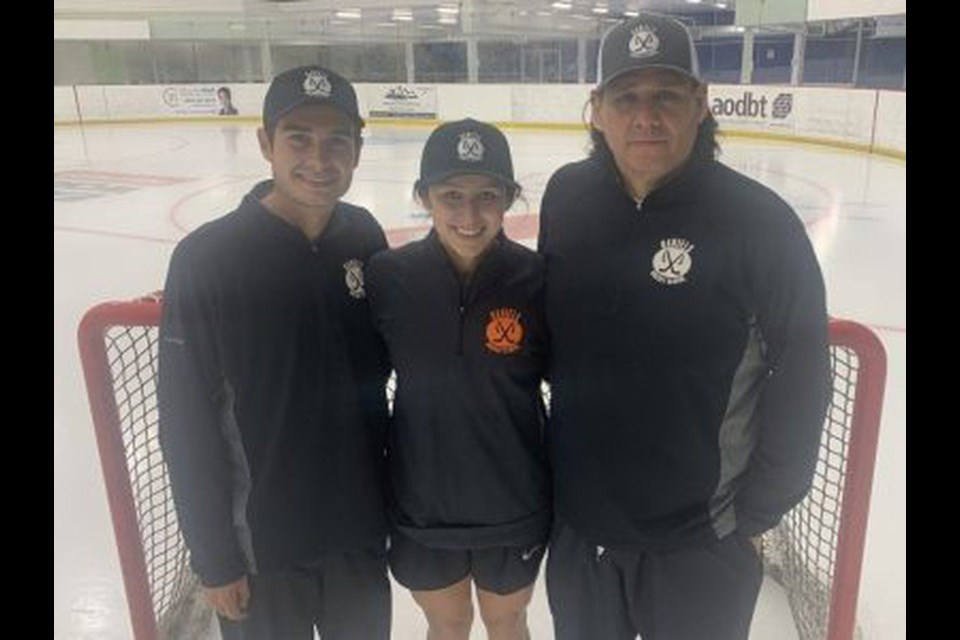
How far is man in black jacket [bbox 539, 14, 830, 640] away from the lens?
1270 millimetres

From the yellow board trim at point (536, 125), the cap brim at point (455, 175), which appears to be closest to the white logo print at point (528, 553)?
the cap brim at point (455, 175)

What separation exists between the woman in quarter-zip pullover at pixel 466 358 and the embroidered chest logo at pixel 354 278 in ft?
0.06

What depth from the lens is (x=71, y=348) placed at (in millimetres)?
4121

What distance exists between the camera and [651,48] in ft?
4.20

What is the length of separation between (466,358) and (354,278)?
0.26 meters

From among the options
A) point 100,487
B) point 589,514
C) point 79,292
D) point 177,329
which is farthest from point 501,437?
point 79,292

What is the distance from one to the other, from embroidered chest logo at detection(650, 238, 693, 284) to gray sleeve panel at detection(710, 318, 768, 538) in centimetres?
15

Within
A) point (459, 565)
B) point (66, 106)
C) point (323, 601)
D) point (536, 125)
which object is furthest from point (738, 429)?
point (66, 106)

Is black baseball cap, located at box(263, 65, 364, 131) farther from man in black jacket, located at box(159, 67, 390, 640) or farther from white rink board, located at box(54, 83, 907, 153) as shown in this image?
white rink board, located at box(54, 83, 907, 153)

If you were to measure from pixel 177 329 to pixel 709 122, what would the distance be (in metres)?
1.01

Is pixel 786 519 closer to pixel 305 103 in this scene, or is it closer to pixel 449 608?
pixel 449 608

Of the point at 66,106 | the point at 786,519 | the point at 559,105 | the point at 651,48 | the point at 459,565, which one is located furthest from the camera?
the point at 66,106

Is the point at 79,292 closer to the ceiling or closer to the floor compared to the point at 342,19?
closer to the floor
